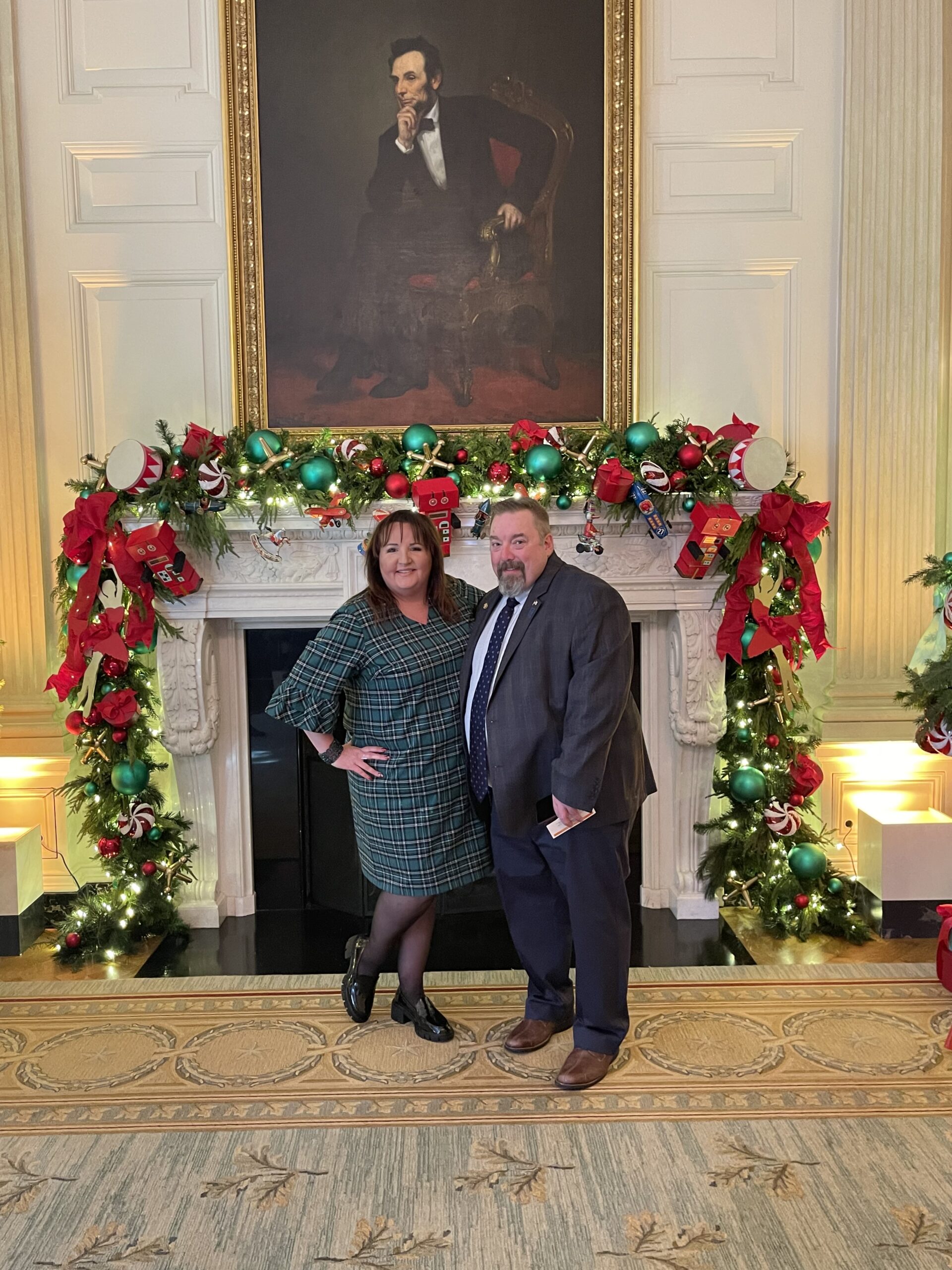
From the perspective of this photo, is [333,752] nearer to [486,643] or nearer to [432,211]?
[486,643]

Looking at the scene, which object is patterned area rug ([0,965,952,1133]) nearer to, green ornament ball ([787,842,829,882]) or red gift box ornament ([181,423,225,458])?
green ornament ball ([787,842,829,882])

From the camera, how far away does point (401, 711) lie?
3.36m

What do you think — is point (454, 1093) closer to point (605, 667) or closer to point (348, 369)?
point (605, 667)

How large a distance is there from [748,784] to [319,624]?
6.67ft

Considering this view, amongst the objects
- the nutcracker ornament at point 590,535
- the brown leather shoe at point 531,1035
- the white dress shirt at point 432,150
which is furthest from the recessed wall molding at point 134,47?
the brown leather shoe at point 531,1035

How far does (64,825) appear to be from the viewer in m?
4.95

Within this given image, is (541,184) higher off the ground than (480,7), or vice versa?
(480,7)

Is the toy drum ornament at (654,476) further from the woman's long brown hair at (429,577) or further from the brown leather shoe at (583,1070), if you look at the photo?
the brown leather shoe at (583,1070)

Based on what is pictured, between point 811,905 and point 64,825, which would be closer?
point 811,905

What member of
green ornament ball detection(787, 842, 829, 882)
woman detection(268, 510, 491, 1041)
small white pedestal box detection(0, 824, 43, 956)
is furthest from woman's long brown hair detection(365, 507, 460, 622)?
small white pedestal box detection(0, 824, 43, 956)

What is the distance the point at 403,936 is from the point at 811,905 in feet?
6.19

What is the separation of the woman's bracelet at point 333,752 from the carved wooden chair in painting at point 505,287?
198cm

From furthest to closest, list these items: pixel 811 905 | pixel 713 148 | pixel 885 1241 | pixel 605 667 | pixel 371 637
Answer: pixel 713 148 < pixel 811 905 < pixel 371 637 < pixel 605 667 < pixel 885 1241

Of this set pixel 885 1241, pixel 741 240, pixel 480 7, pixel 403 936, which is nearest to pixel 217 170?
pixel 480 7
